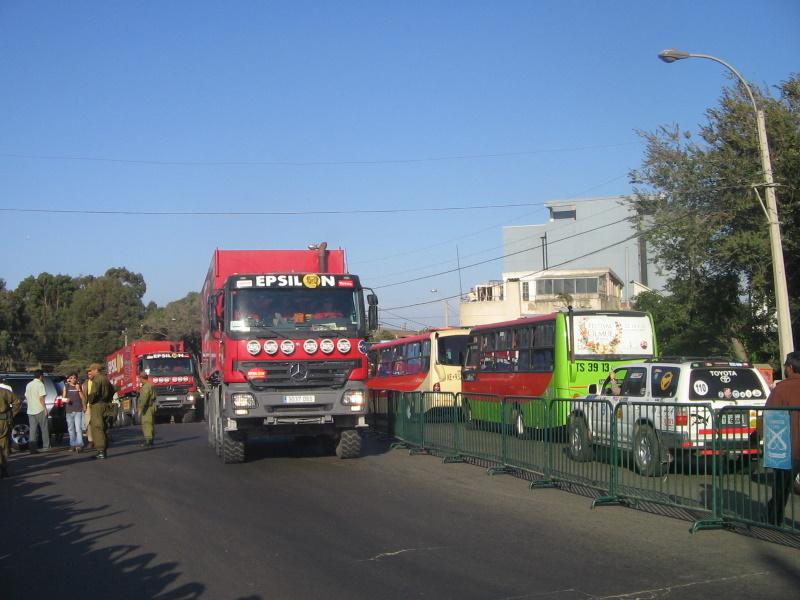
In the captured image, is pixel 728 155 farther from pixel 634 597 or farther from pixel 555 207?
pixel 555 207

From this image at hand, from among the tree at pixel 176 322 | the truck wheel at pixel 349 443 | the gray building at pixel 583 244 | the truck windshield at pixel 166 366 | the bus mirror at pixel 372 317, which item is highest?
the gray building at pixel 583 244

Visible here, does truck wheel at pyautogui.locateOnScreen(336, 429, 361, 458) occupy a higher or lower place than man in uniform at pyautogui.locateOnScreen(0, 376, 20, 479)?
lower

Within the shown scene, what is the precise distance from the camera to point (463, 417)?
595 inches

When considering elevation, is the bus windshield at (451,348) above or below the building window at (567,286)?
below

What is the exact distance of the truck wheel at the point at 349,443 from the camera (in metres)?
15.9

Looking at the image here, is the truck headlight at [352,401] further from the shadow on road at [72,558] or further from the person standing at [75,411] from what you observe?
the person standing at [75,411]

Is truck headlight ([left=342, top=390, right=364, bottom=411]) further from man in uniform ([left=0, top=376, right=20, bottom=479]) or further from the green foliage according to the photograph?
the green foliage

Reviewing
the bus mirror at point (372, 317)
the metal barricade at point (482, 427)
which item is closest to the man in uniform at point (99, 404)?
the bus mirror at point (372, 317)

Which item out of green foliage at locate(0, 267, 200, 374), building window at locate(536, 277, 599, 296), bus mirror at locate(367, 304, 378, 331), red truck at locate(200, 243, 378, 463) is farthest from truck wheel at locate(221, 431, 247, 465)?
green foliage at locate(0, 267, 200, 374)

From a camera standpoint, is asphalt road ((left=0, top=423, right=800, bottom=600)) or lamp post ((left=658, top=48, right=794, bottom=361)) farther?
lamp post ((left=658, top=48, right=794, bottom=361))

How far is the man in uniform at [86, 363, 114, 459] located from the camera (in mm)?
17141

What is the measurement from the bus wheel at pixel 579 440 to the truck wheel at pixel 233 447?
6.52m

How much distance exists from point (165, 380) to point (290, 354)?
22244mm

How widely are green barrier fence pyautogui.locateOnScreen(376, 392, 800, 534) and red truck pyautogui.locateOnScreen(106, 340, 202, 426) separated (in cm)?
2287
